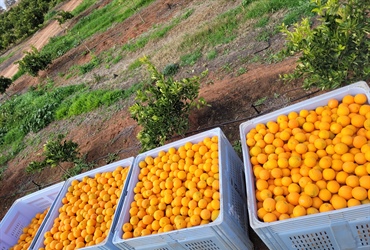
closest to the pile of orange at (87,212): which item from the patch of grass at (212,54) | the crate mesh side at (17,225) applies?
the crate mesh side at (17,225)

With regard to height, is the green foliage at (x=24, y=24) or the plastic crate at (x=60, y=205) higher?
the green foliage at (x=24, y=24)

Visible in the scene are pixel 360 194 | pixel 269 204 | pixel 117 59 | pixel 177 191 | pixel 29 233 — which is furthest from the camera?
pixel 117 59

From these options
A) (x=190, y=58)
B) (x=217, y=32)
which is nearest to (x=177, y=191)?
(x=190, y=58)

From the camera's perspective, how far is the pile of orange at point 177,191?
277cm

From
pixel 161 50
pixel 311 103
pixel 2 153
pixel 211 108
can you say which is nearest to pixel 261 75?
pixel 211 108

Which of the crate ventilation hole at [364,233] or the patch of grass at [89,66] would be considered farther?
the patch of grass at [89,66]

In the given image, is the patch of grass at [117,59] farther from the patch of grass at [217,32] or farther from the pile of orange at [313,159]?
Answer: the pile of orange at [313,159]

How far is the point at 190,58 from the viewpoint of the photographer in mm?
7336

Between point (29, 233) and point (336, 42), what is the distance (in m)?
5.06

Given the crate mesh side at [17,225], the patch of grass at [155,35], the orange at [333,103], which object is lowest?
the patch of grass at [155,35]

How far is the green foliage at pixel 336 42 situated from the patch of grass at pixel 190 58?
12.7ft

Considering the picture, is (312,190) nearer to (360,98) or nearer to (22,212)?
(360,98)

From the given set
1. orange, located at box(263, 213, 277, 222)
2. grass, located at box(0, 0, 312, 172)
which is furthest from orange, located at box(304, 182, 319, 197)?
grass, located at box(0, 0, 312, 172)

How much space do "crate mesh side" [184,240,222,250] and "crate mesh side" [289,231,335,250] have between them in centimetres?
72
